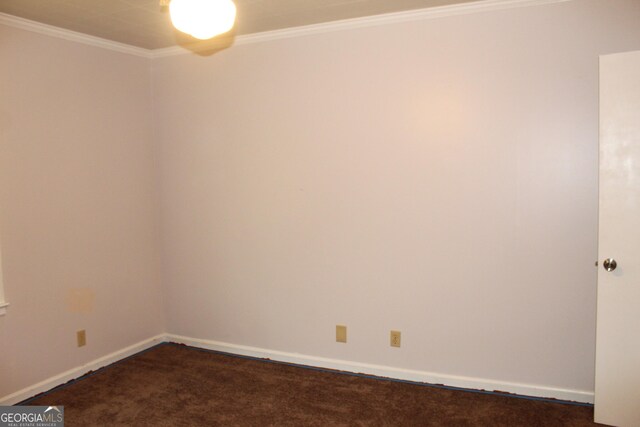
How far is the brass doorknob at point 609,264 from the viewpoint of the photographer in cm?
243

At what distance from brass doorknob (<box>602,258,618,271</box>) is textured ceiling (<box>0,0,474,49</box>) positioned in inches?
66.8

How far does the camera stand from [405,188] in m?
3.05

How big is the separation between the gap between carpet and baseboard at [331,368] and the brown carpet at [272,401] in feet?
0.19

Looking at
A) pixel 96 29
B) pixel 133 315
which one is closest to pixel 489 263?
pixel 133 315

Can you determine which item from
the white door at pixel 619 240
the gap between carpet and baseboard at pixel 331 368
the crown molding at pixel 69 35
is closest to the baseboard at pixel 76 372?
the gap between carpet and baseboard at pixel 331 368

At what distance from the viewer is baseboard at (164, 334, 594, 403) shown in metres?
2.80

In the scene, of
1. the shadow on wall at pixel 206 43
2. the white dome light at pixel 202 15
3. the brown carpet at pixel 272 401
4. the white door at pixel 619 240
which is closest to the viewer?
the white dome light at pixel 202 15

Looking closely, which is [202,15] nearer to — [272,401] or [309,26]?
[309,26]

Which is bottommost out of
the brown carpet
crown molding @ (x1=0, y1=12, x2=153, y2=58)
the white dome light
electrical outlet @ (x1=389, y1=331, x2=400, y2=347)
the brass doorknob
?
the brown carpet

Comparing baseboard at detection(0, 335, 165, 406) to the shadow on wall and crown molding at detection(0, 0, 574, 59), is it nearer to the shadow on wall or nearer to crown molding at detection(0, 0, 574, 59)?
crown molding at detection(0, 0, 574, 59)

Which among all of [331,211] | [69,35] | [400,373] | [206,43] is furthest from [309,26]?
[400,373]

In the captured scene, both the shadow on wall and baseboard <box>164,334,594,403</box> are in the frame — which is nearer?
baseboard <box>164,334,594,403</box>

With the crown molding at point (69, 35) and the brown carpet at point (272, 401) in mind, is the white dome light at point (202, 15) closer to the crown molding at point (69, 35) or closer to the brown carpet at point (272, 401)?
the crown molding at point (69, 35)

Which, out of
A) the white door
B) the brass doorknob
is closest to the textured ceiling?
the white door
